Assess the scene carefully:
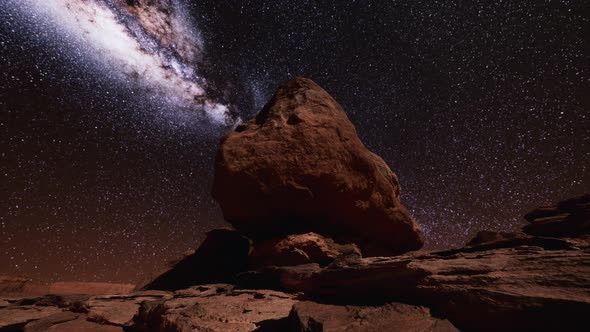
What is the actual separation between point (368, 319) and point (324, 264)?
172 inches

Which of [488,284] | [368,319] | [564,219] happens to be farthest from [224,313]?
[564,219]

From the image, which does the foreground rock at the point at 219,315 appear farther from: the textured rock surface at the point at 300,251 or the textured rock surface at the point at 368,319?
the textured rock surface at the point at 300,251

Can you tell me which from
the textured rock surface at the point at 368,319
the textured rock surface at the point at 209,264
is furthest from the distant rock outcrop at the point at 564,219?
the textured rock surface at the point at 209,264

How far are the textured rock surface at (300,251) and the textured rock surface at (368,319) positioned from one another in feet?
12.3

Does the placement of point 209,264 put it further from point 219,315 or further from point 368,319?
point 368,319

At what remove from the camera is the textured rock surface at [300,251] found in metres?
7.75

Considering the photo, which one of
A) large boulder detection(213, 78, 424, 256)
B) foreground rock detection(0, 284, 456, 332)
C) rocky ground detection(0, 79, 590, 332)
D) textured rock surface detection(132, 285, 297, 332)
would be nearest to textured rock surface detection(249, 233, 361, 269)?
rocky ground detection(0, 79, 590, 332)

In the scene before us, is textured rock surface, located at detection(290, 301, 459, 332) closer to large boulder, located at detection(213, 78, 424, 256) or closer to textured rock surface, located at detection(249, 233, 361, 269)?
textured rock surface, located at detection(249, 233, 361, 269)

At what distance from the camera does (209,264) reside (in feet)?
33.0

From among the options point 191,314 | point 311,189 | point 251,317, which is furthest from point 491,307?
point 311,189

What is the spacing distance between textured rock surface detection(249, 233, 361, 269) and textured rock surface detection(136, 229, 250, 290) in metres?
1.93

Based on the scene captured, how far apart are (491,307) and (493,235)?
6.29 metres

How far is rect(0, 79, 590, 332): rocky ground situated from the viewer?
295 centimetres

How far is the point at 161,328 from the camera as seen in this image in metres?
4.82
